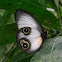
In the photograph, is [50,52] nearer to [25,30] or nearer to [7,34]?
[25,30]

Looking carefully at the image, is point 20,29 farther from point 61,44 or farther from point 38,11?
point 61,44

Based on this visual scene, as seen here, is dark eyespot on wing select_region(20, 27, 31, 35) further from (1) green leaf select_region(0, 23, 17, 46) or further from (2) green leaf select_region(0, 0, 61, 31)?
(1) green leaf select_region(0, 23, 17, 46)

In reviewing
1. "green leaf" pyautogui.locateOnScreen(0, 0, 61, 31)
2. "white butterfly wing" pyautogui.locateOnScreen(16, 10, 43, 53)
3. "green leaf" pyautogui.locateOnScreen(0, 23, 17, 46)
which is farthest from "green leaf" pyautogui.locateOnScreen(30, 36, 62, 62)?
"green leaf" pyautogui.locateOnScreen(0, 23, 17, 46)

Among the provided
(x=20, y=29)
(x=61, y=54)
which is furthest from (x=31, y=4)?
(x=61, y=54)

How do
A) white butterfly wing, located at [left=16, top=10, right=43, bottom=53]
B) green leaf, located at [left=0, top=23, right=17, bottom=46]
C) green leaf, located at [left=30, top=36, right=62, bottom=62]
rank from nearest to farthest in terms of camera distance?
1. green leaf, located at [left=30, top=36, right=62, bottom=62]
2. white butterfly wing, located at [left=16, top=10, right=43, bottom=53]
3. green leaf, located at [left=0, top=23, right=17, bottom=46]

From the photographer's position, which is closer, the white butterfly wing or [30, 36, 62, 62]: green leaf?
[30, 36, 62, 62]: green leaf

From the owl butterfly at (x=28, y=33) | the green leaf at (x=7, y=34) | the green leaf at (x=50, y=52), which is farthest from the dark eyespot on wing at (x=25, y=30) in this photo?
→ the green leaf at (x=7, y=34)

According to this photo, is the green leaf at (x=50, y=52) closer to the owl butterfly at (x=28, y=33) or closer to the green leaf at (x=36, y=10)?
the owl butterfly at (x=28, y=33)
